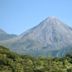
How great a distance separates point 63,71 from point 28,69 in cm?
910

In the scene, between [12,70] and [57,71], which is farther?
[12,70]

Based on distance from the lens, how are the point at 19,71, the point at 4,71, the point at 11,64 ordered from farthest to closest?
the point at 11,64 → the point at 19,71 → the point at 4,71

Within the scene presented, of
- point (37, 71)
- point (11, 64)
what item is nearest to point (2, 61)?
point (11, 64)

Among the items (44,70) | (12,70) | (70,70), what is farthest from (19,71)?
(70,70)

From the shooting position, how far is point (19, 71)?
237 ft

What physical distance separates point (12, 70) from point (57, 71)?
11854 mm

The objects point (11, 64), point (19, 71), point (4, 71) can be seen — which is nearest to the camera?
point (4, 71)

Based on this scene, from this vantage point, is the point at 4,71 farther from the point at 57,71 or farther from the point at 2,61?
the point at 2,61

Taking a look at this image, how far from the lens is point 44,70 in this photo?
66.9 meters

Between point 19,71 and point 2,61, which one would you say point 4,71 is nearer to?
point 19,71

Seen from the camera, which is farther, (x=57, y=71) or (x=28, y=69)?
(x=28, y=69)

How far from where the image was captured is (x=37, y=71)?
228 feet

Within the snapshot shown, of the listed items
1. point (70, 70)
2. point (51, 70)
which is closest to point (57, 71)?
point (51, 70)

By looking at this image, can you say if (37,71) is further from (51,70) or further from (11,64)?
(11,64)
